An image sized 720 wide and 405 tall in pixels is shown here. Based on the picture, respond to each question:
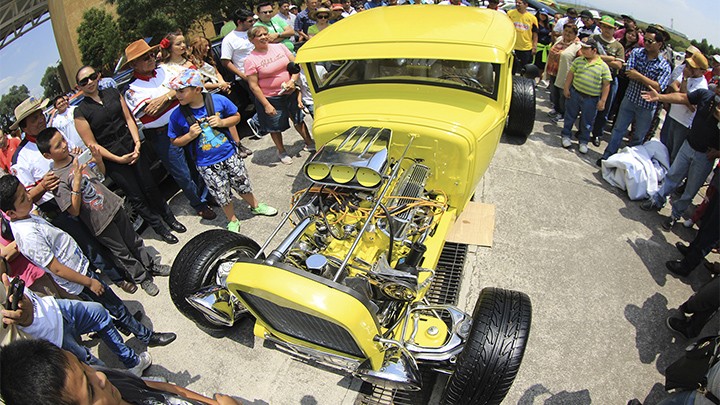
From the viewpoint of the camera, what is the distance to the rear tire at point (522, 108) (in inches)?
223

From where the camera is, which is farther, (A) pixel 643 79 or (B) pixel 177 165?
(A) pixel 643 79

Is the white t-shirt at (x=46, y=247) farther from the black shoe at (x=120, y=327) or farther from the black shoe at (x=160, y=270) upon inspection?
the black shoe at (x=160, y=270)

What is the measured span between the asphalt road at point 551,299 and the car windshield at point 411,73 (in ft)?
5.28

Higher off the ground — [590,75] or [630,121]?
[590,75]

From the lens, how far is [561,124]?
22.0ft

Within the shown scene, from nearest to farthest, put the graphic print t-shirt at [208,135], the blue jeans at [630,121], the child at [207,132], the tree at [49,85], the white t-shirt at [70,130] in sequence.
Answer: the child at [207,132], the graphic print t-shirt at [208,135], the white t-shirt at [70,130], the tree at [49,85], the blue jeans at [630,121]

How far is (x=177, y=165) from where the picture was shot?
14.8 feet

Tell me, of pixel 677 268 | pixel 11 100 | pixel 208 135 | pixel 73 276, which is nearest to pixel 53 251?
pixel 73 276

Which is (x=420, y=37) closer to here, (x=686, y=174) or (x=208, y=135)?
(x=208, y=135)

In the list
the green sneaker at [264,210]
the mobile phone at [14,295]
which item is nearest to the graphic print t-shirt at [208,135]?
the green sneaker at [264,210]

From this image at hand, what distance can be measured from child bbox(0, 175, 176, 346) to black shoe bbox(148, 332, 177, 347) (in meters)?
0.14

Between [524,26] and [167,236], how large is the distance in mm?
6651

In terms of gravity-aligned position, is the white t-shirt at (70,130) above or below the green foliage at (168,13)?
above

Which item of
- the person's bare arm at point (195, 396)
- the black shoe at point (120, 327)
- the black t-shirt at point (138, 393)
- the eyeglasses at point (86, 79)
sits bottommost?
the black shoe at point (120, 327)
